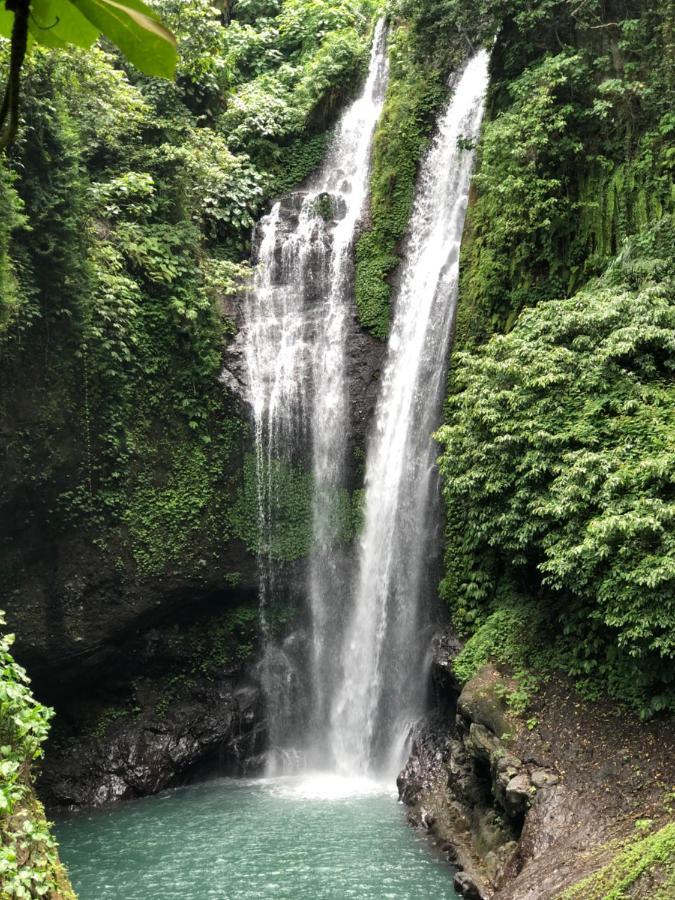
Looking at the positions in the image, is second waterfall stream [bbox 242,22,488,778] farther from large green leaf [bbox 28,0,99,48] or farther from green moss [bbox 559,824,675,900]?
large green leaf [bbox 28,0,99,48]

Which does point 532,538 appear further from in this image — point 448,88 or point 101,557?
point 448,88

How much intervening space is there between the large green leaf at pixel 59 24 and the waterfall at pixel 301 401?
12658mm

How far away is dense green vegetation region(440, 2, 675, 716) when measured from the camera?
7969mm

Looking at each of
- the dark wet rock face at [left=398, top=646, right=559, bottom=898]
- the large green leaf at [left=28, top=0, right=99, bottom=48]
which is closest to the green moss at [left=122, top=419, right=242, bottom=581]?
the dark wet rock face at [left=398, top=646, right=559, bottom=898]

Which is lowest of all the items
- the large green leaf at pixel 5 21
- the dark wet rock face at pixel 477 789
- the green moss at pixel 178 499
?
the dark wet rock face at pixel 477 789

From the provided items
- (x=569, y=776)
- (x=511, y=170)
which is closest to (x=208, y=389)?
(x=511, y=170)

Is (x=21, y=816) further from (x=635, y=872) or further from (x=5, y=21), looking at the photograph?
(x=5, y=21)

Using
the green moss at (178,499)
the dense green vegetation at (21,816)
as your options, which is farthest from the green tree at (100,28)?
the green moss at (178,499)

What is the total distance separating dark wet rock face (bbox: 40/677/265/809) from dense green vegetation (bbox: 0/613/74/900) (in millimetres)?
6183

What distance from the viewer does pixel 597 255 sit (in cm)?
1120

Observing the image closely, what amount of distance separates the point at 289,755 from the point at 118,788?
2745mm

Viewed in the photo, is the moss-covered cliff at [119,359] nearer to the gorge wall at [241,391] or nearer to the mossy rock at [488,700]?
the gorge wall at [241,391]

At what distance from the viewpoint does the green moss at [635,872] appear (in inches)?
226

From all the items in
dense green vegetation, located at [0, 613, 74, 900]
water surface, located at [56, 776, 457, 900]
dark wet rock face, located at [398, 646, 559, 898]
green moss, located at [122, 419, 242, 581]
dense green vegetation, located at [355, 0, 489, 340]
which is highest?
dense green vegetation, located at [355, 0, 489, 340]
